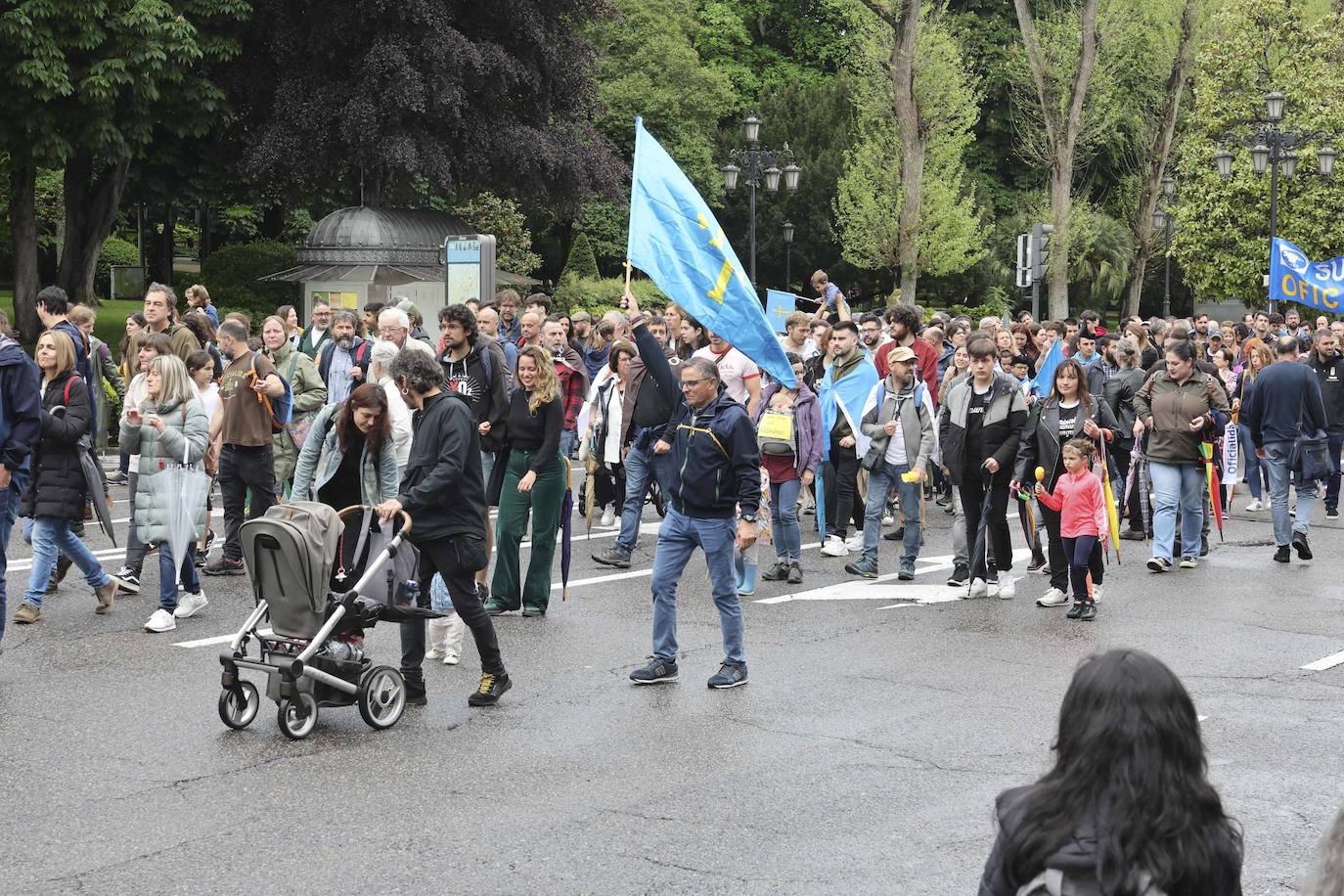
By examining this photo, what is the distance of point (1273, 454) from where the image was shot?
46.4 ft

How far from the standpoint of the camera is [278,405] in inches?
484

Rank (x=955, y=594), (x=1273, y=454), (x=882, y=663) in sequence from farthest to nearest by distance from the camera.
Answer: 1. (x=1273, y=454)
2. (x=955, y=594)
3. (x=882, y=663)

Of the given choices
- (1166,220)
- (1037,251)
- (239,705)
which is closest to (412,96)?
(1037,251)

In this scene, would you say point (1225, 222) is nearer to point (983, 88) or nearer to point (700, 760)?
point (983, 88)

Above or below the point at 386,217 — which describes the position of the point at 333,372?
below

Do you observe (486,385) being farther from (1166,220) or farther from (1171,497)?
(1166,220)

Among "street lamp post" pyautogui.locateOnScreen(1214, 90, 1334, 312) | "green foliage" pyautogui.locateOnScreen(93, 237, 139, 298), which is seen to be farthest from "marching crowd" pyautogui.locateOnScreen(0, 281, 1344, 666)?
"green foliage" pyautogui.locateOnScreen(93, 237, 139, 298)

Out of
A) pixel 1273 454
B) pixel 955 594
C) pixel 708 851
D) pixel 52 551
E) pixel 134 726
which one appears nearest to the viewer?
pixel 708 851

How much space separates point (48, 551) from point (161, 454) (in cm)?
95

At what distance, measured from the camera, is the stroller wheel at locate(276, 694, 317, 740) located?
779 cm

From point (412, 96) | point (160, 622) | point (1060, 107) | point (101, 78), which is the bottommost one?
point (160, 622)

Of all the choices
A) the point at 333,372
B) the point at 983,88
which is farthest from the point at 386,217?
the point at 983,88

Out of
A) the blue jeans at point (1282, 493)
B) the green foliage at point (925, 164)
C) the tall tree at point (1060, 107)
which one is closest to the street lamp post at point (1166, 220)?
the tall tree at point (1060, 107)

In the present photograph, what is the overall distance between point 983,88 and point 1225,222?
17.5 meters
